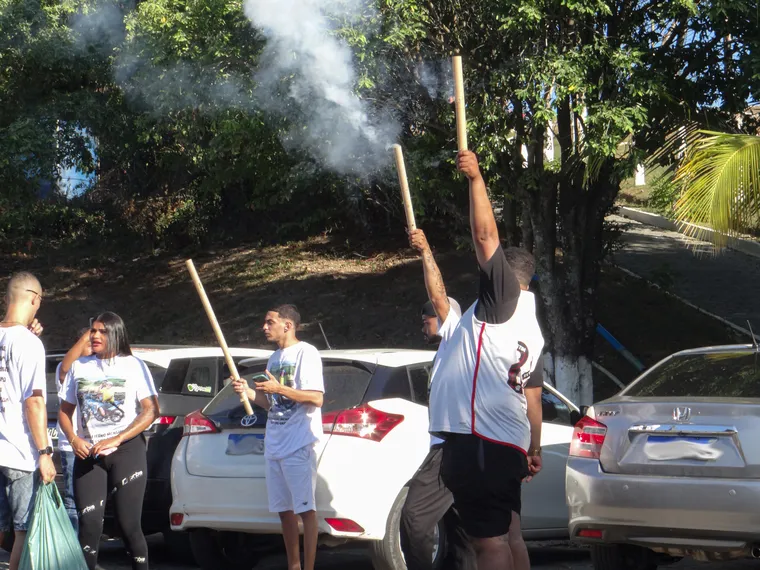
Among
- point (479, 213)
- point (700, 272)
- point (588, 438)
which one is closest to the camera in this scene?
point (479, 213)

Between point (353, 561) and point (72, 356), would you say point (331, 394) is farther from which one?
point (353, 561)

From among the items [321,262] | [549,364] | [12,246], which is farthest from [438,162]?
[12,246]

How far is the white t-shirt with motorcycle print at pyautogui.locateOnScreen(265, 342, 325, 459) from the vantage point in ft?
18.6

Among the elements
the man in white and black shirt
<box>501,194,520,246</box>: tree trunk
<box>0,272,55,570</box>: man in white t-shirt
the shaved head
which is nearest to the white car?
<box>0,272,55,570</box>: man in white t-shirt

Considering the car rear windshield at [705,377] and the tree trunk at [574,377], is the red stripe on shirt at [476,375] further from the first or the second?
the tree trunk at [574,377]

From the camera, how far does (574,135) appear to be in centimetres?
1145

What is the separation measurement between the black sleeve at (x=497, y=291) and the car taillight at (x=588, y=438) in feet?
6.58

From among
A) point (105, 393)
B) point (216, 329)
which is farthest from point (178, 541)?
point (216, 329)

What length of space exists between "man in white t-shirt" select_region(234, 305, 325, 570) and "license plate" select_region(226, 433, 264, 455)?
262 mm

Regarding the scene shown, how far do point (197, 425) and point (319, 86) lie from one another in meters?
5.86

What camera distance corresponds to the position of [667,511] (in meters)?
5.20

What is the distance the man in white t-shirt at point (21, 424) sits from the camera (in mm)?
5086

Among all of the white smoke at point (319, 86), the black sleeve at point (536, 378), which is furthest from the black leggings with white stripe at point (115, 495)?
the white smoke at point (319, 86)

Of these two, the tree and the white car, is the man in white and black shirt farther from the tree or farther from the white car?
the tree
